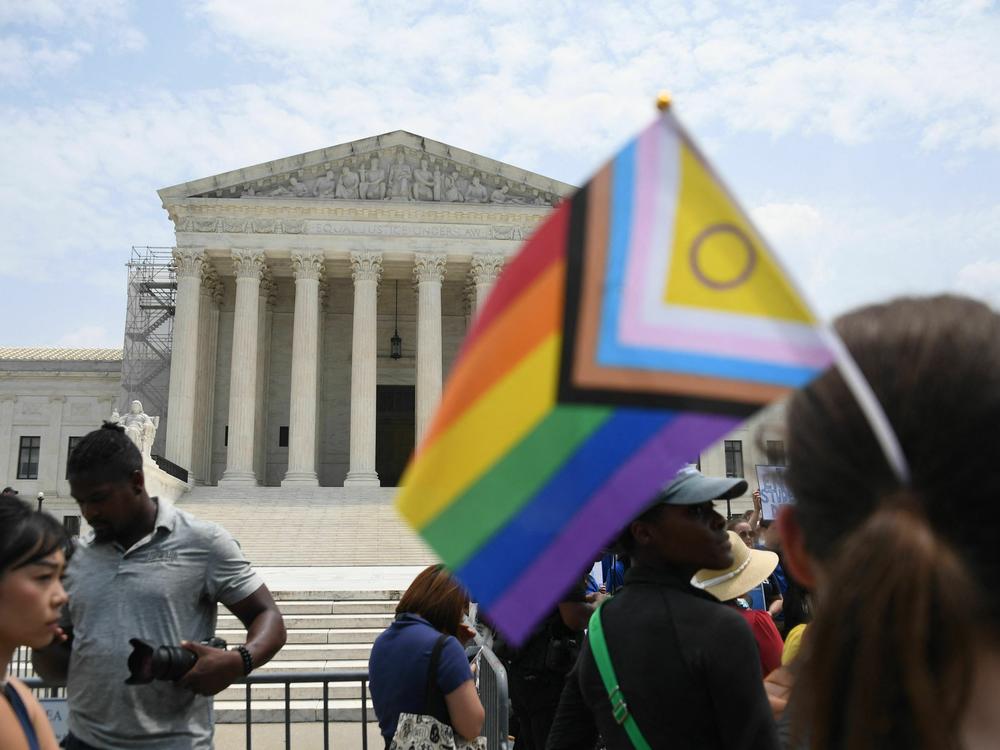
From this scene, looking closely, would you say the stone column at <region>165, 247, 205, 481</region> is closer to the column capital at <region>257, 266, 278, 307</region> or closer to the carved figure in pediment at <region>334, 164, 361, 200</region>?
the column capital at <region>257, 266, 278, 307</region>

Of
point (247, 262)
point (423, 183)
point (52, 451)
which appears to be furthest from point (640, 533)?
point (52, 451)

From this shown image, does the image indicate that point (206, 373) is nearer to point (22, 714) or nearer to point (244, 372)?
point (244, 372)

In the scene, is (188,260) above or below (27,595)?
above

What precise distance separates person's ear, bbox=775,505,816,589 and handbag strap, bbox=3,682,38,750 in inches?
100.0

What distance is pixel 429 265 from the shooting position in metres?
35.3

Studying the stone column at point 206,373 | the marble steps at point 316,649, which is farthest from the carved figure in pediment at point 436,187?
the marble steps at point 316,649

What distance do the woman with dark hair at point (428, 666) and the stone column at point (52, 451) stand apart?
45.2m

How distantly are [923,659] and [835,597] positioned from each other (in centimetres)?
12

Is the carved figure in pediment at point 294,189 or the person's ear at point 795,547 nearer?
the person's ear at point 795,547

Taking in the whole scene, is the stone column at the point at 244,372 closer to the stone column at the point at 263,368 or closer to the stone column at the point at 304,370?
the stone column at the point at 263,368

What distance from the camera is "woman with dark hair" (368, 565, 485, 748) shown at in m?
3.96

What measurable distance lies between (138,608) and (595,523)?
287 cm

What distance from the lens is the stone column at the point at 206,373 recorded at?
35406mm

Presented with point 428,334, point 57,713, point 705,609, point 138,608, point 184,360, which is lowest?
point 57,713
